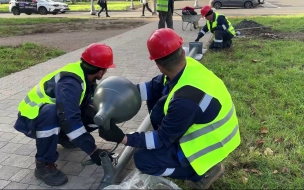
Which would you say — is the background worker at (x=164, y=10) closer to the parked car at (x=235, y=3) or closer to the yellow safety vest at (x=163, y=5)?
the yellow safety vest at (x=163, y=5)

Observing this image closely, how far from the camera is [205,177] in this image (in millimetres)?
2879

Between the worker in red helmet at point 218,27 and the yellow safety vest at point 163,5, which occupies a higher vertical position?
the yellow safety vest at point 163,5

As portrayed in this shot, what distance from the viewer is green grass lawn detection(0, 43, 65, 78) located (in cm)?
786

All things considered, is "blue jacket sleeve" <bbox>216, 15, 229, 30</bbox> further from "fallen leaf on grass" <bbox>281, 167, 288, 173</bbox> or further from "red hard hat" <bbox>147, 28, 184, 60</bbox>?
"red hard hat" <bbox>147, 28, 184, 60</bbox>

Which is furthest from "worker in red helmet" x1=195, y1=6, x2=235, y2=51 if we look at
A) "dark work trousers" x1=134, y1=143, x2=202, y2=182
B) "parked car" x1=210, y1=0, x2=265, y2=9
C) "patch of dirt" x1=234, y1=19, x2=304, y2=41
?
"parked car" x1=210, y1=0, x2=265, y2=9

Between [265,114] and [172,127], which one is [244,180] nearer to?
[172,127]

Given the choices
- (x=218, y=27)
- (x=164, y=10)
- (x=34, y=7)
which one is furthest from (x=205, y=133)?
(x=34, y=7)

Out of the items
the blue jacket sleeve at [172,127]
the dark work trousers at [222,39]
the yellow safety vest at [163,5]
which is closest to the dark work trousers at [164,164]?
the blue jacket sleeve at [172,127]

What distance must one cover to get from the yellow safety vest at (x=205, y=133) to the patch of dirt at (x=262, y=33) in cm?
915

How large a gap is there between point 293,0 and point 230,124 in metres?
37.3

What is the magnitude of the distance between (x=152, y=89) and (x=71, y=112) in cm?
98

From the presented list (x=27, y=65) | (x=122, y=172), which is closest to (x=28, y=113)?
(x=122, y=172)

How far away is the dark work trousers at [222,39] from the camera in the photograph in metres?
8.61

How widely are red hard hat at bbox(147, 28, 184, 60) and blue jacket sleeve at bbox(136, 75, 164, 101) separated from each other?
77 cm
